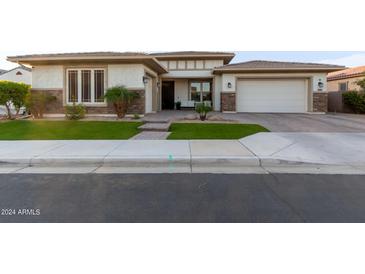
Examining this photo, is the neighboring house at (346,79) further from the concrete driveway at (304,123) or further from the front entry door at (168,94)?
the front entry door at (168,94)

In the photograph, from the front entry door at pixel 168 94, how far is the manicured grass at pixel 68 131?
1374 centimetres

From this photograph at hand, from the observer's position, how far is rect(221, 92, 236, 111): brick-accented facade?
74.0 feet

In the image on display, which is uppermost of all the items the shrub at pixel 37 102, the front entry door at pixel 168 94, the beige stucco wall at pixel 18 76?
the beige stucco wall at pixel 18 76

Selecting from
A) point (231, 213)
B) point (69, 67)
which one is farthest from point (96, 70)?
point (231, 213)

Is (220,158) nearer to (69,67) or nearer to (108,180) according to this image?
(108,180)

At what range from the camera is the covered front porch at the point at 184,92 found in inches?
1073

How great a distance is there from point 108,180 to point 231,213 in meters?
2.82

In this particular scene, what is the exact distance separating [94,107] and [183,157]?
11488 millimetres

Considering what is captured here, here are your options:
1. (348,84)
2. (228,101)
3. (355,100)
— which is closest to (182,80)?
(228,101)

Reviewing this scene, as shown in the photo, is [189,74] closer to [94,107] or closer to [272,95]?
[272,95]

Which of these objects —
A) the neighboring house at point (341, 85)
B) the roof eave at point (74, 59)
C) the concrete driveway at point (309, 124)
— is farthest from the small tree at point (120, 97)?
the neighboring house at point (341, 85)

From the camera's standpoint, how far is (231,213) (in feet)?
14.1

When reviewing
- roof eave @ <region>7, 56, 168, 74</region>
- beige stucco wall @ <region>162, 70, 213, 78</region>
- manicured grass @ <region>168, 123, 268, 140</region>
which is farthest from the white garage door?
manicured grass @ <region>168, 123, 268, 140</region>

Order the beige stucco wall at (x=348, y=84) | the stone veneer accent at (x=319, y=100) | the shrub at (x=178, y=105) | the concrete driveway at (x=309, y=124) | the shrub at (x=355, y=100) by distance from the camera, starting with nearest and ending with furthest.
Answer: the concrete driveway at (x=309, y=124), the shrub at (x=355, y=100), the stone veneer accent at (x=319, y=100), the beige stucco wall at (x=348, y=84), the shrub at (x=178, y=105)
